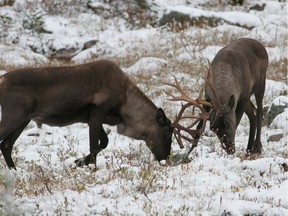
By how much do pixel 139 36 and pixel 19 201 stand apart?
526 inches

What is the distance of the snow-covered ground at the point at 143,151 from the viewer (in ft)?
18.3

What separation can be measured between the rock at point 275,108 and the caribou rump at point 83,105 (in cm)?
292

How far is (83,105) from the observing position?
7.62 meters

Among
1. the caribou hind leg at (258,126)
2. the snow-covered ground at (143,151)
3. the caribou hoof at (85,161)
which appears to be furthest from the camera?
the caribou hind leg at (258,126)

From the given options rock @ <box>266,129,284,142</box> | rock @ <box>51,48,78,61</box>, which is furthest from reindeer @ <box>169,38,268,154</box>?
rock @ <box>51,48,78,61</box>

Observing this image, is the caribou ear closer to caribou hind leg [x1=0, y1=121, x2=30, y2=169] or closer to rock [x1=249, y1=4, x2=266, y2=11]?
caribou hind leg [x1=0, y1=121, x2=30, y2=169]

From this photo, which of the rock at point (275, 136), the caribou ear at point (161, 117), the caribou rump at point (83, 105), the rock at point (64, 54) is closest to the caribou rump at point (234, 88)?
the rock at point (275, 136)

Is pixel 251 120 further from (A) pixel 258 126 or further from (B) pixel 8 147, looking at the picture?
(B) pixel 8 147

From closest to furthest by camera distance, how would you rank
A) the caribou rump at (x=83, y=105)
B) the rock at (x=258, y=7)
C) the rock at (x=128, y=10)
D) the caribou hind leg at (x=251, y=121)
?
1. the caribou rump at (x=83, y=105)
2. the caribou hind leg at (x=251, y=121)
3. the rock at (x=128, y=10)
4. the rock at (x=258, y=7)

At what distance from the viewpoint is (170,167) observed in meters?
7.08

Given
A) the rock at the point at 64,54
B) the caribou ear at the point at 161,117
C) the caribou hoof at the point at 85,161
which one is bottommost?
the rock at the point at 64,54

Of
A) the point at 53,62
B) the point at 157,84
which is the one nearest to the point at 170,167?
the point at 157,84

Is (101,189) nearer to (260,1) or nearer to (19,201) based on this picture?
(19,201)

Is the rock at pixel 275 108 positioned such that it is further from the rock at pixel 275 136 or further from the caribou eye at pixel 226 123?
the caribou eye at pixel 226 123
